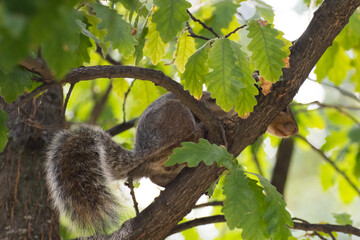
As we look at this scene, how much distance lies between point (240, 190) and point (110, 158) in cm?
133

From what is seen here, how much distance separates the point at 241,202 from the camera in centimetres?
159

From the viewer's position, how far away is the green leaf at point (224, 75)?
64.2 inches

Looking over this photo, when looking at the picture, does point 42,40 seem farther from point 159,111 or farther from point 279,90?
point 159,111

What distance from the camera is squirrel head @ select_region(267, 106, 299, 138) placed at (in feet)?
11.0

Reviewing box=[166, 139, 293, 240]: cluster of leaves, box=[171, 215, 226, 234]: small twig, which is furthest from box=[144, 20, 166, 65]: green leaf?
box=[171, 215, 226, 234]: small twig

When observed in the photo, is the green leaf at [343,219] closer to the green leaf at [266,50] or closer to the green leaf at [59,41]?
the green leaf at [266,50]

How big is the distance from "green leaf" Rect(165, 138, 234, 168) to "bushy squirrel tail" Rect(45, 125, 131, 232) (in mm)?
819

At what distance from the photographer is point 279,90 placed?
226 centimetres

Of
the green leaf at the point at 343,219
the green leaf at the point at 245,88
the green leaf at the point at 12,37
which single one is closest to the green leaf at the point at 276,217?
the green leaf at the point at 245,88

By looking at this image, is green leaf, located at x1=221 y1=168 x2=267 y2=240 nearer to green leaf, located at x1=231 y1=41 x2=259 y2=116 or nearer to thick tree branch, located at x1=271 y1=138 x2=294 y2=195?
green leaf, located at x1=231 y1=41 x2=259 y2=116

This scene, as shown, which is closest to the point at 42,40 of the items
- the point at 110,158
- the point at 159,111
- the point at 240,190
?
the point at 240,190

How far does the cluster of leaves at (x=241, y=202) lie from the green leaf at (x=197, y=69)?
25 centimetres

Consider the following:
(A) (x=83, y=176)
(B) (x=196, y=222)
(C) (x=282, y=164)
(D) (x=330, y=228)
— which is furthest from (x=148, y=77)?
(C) (x=282, y=164)

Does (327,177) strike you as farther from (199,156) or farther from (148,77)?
(199,156)
